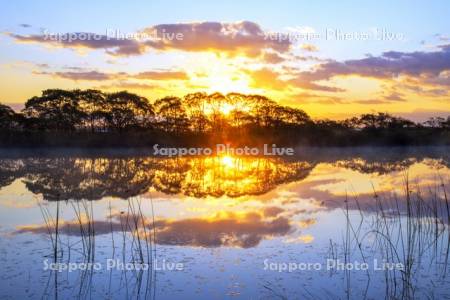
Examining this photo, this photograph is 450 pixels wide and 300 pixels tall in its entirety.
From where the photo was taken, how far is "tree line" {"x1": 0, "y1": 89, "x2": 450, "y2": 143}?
37781 mm

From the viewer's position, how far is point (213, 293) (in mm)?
4316

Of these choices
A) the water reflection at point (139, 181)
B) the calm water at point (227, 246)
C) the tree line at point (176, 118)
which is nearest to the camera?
the calm water at point (227, 246)

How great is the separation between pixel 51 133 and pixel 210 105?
14.6 m

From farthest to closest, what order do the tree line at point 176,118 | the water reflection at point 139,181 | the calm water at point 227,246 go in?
the tree line at point 176,118, the water reflection at point 139,181, the calm water at point 227,246

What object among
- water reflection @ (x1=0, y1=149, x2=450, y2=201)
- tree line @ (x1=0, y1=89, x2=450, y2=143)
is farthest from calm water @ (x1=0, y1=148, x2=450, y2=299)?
tree line @ (x1=0, y1=89, x2=450, y2=143)

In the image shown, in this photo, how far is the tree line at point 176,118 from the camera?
37781 millimetres

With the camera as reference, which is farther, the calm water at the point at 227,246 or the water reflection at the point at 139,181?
the water reflection at the point at 139,181

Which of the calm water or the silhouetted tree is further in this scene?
the silhouetted tree

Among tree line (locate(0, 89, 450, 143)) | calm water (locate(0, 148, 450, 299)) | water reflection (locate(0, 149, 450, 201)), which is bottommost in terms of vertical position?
calm water (locate(0, 148, 450, 299))

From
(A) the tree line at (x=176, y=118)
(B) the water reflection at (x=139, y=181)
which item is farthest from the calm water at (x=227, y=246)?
(A) the tree line at (x=176, y=118)

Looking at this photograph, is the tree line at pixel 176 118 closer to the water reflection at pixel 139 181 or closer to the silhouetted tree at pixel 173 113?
the silhouetted tree at pixel 173 113

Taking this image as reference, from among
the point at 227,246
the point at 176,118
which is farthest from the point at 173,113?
the point at 227,246

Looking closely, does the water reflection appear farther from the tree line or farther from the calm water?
the tree line

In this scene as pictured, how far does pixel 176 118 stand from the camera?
41.8 m
